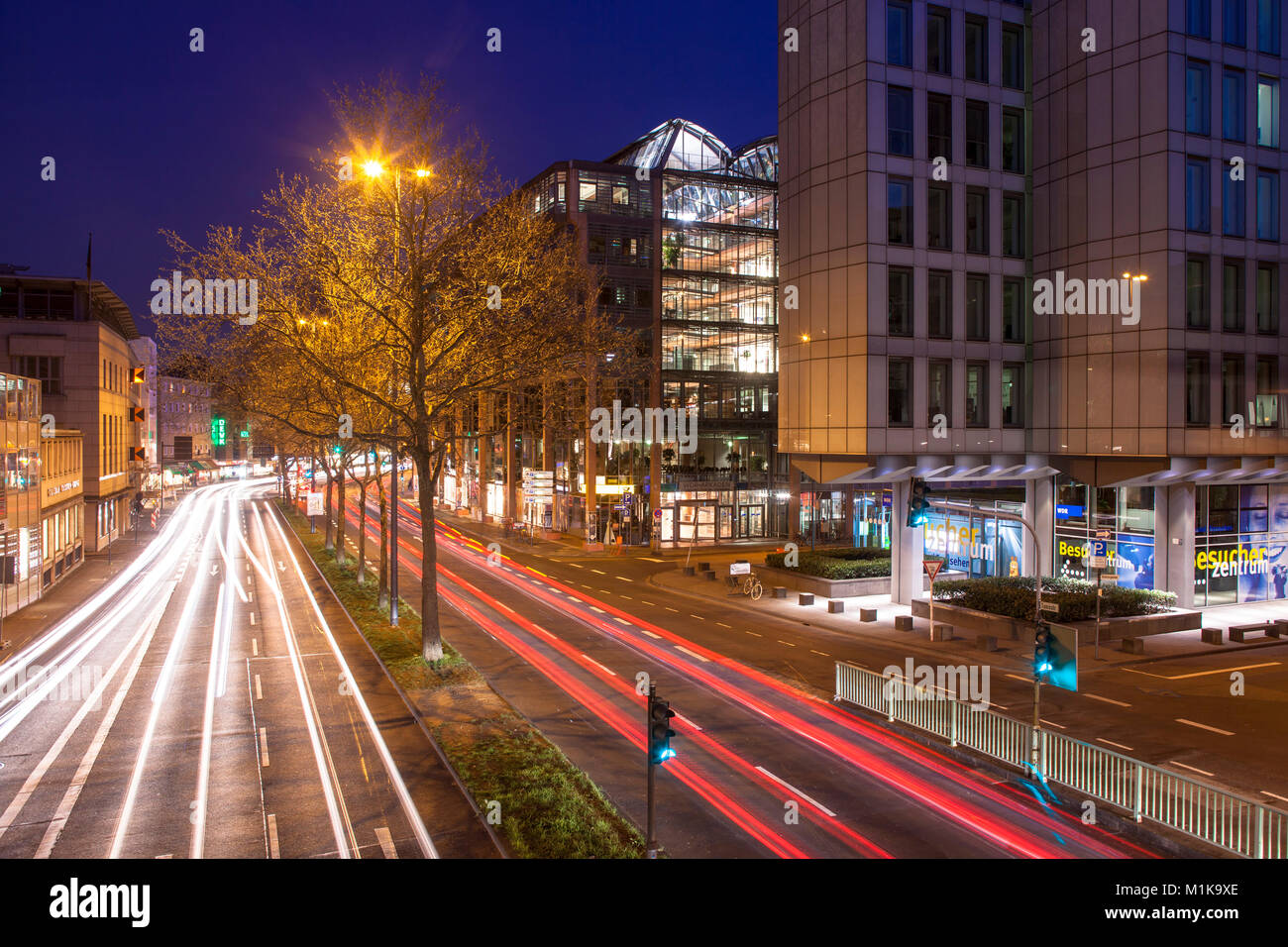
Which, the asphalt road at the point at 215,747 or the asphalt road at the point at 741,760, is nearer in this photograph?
the asphalt road at the point at 215,747

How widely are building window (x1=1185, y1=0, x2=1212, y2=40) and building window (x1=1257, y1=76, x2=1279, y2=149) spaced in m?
3.75

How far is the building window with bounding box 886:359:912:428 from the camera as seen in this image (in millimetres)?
33438

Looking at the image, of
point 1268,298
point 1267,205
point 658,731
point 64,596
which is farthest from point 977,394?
point 64,596

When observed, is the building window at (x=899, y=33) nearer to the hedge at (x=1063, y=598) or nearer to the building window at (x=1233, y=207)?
the building window at (x=1233, y=207)

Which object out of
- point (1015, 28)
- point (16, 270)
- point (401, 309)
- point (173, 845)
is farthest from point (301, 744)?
point (16, 270)

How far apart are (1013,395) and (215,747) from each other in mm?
31960

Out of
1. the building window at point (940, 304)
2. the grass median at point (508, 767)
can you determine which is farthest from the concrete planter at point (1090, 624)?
the grass median at point (508, 767)

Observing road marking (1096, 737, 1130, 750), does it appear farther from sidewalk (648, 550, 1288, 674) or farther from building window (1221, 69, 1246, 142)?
building window (1221, 69, 1246, 142)

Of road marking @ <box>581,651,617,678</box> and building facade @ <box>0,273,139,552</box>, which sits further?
building facade @ <box>0,273,139,552</box>

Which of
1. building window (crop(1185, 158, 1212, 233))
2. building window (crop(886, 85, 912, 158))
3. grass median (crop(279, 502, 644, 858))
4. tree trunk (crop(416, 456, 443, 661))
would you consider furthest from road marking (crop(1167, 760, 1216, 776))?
building window (crop(886, 85, 912, 158))

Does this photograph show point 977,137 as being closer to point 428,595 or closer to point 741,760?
point 428,595

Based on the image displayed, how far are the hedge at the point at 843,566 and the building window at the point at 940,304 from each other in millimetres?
10614

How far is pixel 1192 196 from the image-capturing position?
31625 mm

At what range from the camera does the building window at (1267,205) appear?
33281mm
